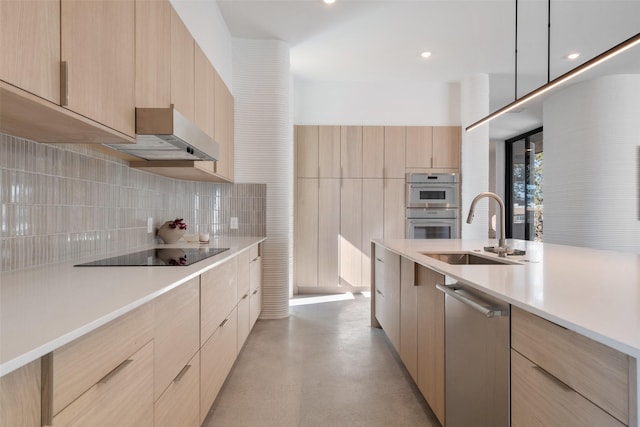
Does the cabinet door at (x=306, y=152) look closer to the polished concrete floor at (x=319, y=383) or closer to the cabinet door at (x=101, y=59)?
the polished concrete floor at (x=319, y=383)

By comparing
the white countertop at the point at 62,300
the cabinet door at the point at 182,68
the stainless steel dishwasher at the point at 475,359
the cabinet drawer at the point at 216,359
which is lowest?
the cabinet drawer at the point at 216,359

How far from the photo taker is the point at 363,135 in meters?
4.67

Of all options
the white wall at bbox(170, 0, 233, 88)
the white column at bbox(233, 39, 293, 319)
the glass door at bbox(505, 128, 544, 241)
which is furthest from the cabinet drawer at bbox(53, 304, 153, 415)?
the glass door at bbox(505, 128, 544, 241)

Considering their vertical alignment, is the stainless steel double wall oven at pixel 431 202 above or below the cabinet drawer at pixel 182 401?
above

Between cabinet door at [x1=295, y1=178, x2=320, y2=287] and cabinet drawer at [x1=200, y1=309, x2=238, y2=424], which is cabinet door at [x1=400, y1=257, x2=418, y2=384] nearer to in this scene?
cabinet drawer at [x1=200, y1=309, x2=238, y2=424]

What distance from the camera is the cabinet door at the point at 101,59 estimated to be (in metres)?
1.06

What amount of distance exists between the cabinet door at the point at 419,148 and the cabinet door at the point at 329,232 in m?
1.06

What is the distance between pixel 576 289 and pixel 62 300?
148 centimetres

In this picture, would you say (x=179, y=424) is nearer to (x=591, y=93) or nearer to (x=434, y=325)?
(x=434, y=325)

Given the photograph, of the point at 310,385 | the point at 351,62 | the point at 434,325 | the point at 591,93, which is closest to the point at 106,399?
the point at 434,325

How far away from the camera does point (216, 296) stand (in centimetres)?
180

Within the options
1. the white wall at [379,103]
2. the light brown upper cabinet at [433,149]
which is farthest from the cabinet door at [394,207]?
the white wall at [379,103]

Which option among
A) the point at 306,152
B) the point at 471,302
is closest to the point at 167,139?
the point at 471,302

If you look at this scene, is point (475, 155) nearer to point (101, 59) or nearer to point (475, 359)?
point (475, 359)
